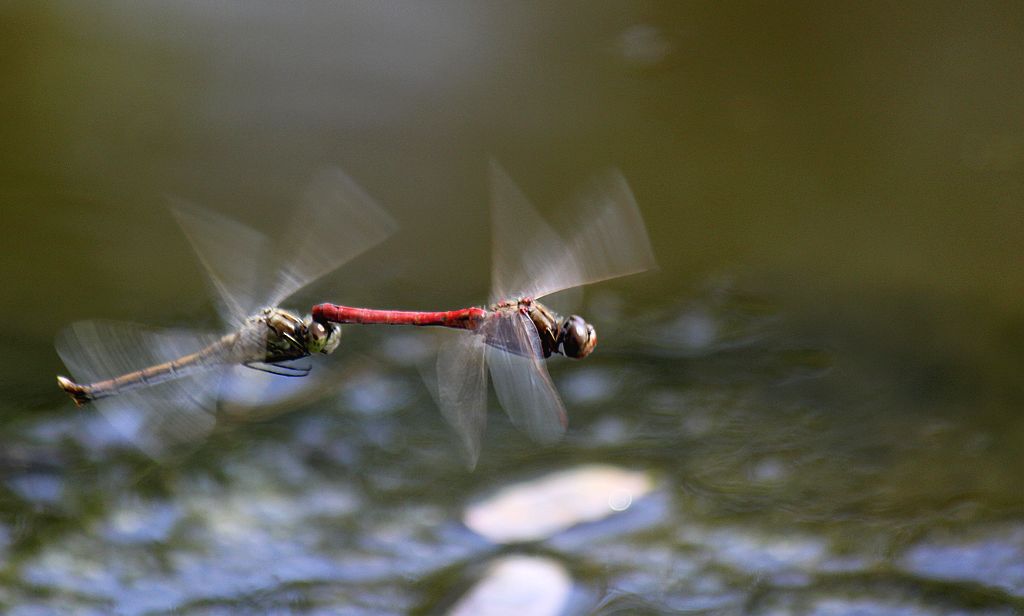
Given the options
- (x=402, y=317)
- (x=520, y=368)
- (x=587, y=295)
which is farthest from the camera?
(x=587, y=295)

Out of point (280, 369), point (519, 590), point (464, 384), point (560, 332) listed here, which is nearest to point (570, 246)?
point (560, 332)

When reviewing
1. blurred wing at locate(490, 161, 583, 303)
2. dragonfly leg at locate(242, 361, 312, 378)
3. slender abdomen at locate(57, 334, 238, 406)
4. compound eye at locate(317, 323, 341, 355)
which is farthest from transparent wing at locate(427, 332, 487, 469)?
slender abdomen at locate(57, 334, 238, 406)


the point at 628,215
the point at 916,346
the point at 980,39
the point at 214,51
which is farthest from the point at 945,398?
the point at 214,51

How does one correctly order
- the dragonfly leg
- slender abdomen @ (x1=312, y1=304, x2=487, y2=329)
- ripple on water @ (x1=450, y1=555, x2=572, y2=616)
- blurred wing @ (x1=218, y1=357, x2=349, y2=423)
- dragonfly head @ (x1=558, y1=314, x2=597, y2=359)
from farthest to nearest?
blurred wing @ (x1=218, y1=357, x2=349, y2=423)
the dragonfly leg
slender abdomen @ (x1=312, y1=304, x2=487, y2=329)
dragonfly head @ (x1=558, y1=314, x2=597, y2=359)
ripple on water @ (x1=450, y1=555, x2=572, y2=616)

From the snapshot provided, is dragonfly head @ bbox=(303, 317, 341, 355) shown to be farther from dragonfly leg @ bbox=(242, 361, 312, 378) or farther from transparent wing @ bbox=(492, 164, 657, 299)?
transparent wing @ bbox=(492, 164, 657, 299)

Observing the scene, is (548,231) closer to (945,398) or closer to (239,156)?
(945,398)

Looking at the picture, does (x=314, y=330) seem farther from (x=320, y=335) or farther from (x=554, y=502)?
(x=554, y=502)
